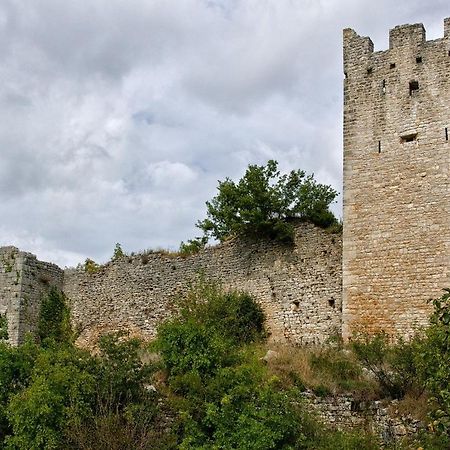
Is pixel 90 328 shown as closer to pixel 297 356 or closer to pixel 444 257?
pixel 297 356

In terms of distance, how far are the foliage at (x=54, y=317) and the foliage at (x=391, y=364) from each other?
1221cm

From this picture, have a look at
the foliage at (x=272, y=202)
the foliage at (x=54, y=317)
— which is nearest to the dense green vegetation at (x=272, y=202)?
the foliage at (x=272, y=202)

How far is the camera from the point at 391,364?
17.0m

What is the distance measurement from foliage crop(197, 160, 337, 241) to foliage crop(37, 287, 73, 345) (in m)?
7.19

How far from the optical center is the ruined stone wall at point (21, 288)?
2653 centimetres

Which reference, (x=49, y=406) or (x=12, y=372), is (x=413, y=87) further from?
(x=49, y=406)

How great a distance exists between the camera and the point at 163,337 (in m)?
17.9

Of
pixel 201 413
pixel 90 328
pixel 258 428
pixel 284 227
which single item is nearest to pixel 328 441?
pixel 258 428

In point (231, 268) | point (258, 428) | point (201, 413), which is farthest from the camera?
point (231, 268)

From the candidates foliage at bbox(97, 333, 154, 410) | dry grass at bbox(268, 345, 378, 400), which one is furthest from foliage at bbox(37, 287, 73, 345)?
foliage at bbox(97, 333, 154, 410)

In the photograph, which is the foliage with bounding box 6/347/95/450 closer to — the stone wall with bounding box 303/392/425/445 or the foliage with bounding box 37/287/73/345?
the stone wall with bounding box 303/392/425/445

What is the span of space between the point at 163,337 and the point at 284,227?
6459mm

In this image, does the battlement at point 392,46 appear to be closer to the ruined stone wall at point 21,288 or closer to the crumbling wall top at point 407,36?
the crumbling wall top at point 407,36

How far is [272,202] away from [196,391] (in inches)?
322
